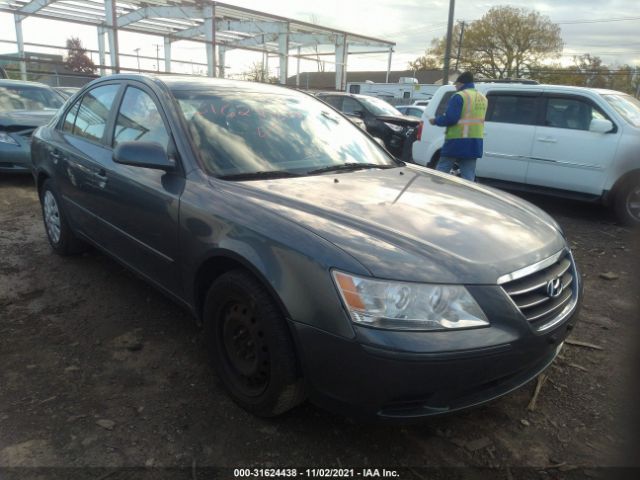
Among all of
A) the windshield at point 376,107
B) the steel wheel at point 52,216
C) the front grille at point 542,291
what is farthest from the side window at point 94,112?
the windshield at point 376,107

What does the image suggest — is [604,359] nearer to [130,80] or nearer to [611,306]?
[611,306]

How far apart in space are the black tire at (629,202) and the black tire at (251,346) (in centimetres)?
563

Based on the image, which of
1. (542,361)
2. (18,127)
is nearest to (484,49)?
(18,127)

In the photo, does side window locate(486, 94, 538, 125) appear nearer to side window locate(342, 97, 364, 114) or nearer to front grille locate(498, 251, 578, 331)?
side window locate(342, 97, 364, 114)

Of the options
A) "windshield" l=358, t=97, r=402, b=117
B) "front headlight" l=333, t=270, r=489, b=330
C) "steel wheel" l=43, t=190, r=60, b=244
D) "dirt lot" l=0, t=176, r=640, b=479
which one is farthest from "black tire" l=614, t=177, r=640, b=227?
"steel wheel" l=43, t=190, r=60, b=244

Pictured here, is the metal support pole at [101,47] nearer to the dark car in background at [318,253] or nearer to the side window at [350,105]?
the side window at [350,105]

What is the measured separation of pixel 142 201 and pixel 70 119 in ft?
5.70

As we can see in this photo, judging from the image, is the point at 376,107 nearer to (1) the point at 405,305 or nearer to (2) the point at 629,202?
(2) the point at 629,202

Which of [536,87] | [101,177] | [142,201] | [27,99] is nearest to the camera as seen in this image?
[142,201]

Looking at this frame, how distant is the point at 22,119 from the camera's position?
7.27 m

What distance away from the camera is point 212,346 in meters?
A: 2.46

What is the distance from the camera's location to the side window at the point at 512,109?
679 cm

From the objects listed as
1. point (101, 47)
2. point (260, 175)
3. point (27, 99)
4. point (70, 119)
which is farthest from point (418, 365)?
point (101, 47)

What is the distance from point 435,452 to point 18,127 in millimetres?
7524
